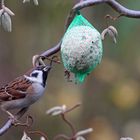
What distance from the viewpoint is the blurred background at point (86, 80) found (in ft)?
18.0

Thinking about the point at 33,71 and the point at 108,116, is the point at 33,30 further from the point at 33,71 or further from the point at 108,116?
the point at 33,71

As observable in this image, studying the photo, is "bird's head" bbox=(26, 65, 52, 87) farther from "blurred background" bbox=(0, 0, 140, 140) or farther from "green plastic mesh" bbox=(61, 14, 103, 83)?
"blurred background" bbox=(0, 0, 140, 140)

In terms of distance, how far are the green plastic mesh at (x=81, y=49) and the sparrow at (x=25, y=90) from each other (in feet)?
0.46

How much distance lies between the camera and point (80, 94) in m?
5.59

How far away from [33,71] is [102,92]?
2672 millimetres

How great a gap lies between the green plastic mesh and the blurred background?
2190 millimetres

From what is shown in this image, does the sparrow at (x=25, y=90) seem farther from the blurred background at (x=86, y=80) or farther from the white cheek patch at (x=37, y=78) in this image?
the blurred background at (x=86, y=80)

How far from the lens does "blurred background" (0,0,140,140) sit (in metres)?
5.48

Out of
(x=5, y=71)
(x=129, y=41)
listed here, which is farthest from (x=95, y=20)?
(x=5, y=71)

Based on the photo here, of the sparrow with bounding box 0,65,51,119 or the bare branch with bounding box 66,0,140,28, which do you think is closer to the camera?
the bare branch with bounding box 66,0,140,28

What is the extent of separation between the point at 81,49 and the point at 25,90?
0.35 metres

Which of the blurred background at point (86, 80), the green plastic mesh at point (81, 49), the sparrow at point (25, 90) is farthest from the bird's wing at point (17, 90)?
the blurred background at point (86, 80)

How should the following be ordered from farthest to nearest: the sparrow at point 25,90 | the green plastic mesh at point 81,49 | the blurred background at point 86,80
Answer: the blurred background at point 86,80
the sparrow at point 25,90
the green plastic mesh at point 81,49

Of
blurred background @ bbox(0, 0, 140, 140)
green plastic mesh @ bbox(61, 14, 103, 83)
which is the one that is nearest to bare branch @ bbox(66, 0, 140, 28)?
green plastic mesh @ bbox(61, 14, 103, 83)
